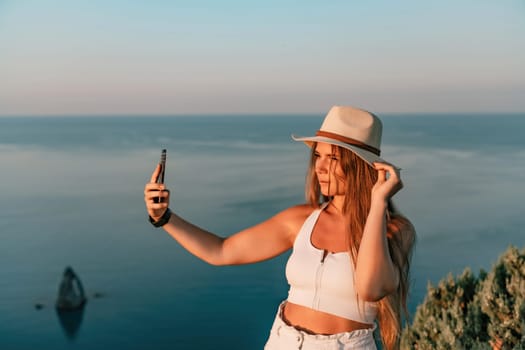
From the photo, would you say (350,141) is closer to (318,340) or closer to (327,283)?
(327,283)

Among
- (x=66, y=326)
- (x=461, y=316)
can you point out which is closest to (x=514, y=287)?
(x=461, y=316)

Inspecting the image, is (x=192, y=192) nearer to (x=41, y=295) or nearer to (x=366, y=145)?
(x=41, y=295)

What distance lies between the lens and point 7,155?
137375mm

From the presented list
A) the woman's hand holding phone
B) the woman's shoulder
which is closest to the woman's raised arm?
the woman's shoulder

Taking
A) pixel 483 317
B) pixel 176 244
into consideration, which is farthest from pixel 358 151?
pixel 176 244

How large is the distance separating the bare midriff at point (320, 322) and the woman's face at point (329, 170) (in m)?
0.52

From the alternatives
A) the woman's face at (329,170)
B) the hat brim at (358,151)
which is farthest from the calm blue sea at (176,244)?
the hat brim at (358,151)

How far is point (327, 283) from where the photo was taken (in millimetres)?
2607

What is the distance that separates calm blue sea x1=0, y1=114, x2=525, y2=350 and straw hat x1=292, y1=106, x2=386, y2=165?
45.8 m

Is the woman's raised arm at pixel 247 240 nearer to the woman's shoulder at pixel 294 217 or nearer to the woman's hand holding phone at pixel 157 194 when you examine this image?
the woman's shoulder at pixel 294 217

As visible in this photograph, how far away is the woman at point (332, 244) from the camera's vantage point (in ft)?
8.56

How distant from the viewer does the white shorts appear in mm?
2604

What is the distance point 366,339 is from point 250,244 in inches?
26.3

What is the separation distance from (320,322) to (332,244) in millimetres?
334
